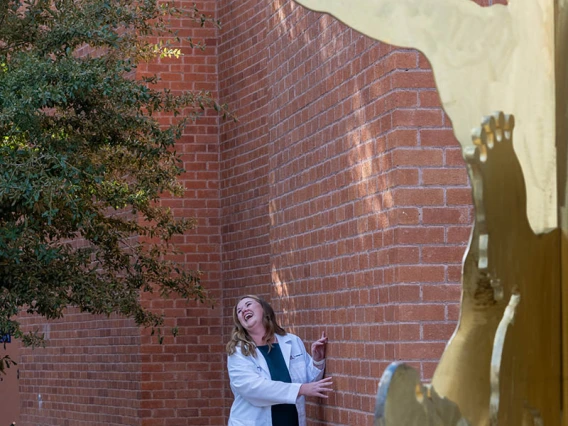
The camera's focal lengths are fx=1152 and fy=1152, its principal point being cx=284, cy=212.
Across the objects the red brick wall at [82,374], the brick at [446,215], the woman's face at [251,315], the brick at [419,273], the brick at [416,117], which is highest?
the brick at [416,117]

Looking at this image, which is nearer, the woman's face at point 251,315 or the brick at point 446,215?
the brick at point 446,215

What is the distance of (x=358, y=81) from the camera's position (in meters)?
6.05

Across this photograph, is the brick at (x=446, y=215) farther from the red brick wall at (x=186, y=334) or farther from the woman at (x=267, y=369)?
the red brick wall at (x=186, y=334)

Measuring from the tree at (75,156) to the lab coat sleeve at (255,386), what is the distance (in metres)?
1.51

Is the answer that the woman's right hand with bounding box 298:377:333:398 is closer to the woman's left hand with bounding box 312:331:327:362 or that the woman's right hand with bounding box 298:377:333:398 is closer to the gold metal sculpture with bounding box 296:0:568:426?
the woman's left hand with bounding box 312:331:327:362

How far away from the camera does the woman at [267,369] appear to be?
664 centimetres

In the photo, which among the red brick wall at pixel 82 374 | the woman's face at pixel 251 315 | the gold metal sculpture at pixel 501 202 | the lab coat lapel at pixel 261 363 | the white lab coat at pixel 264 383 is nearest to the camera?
the gold metal sculpture at pixel 501 202

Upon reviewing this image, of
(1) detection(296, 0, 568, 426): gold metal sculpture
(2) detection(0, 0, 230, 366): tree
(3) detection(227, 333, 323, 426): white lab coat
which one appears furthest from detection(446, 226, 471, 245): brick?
(2) detection(0, 0, 230, 366): tree

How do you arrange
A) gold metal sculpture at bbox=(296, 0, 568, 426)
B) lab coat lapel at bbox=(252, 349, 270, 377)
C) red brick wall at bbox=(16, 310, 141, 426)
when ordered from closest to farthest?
gold metal sculpture at bbox=(296, 0, 568, 426) < lab coat lapel at bbox=(252, 349, 270, 377) < red brick wall at bbox=(16, 310, 141, 426)

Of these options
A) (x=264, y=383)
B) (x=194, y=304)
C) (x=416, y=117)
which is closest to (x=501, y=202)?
(x=416, y=117)

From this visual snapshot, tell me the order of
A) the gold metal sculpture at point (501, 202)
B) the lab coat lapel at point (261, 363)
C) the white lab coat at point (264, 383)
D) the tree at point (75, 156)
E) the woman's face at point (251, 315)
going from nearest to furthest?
the gold metal sculpture at point (501, 202), the white lab coat at point (264, 383), the lab coat lapel at point (261, 363), the woman's face at point (251, 315), the tree at point (75, 156)

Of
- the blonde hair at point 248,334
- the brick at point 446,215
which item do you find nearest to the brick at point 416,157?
the brick at point 446,215

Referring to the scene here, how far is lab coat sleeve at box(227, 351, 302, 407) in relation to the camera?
6.59m

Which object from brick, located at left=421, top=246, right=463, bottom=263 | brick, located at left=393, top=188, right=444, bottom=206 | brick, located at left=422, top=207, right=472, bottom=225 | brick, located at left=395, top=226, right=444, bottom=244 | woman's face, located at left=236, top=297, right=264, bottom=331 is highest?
brick, located at left=393, top=188, right=444, bottom=206
